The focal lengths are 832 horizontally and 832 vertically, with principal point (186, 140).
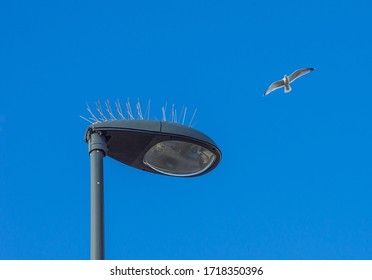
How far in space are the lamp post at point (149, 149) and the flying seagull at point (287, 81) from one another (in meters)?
7.70

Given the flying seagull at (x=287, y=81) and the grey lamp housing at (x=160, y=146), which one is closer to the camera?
the grey lamp housing at (x=160, y=146)

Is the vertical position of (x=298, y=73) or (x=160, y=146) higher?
(x=298, y=73)

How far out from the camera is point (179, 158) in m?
8.27

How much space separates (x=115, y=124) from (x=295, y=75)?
8.91 m

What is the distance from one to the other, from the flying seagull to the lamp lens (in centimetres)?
766

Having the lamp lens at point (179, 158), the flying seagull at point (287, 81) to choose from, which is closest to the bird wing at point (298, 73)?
the flying seagull at point (287, 81)

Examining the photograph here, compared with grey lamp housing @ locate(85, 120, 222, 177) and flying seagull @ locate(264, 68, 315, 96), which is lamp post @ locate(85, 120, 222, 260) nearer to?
grey lamp housing @ locate(85, 120, 222, 177)

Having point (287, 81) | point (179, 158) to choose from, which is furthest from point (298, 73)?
point (179, 158)

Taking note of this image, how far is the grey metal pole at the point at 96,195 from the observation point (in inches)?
255

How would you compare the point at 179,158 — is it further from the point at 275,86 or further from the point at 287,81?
the point at 275,86

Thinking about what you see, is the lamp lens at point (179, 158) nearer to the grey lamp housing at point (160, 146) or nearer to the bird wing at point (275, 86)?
the grey lamp housing at point (160, 146)

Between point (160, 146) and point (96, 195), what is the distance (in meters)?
1.44

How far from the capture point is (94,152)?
7312mm

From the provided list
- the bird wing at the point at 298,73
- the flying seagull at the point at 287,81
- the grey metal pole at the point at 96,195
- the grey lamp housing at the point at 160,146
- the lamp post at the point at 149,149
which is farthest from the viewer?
the flying seagull at the point at 287,81
